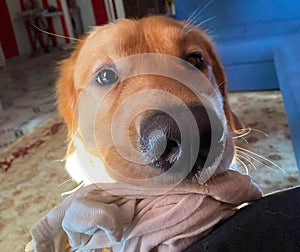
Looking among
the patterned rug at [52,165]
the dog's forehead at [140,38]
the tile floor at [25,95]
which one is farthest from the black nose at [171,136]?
the tile floor at [25,95]

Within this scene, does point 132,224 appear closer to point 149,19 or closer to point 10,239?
point 149,19

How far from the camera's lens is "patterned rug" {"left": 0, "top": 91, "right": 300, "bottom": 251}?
1.81m

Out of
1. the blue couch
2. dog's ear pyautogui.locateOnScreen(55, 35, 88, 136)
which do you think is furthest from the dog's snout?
A: the blue couch

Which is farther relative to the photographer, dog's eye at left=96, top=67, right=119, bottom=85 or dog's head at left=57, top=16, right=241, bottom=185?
dog's eye at left=96, top=67, right=119, bottom=85

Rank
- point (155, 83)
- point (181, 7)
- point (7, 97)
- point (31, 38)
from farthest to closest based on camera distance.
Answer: point (31, 38) < point (7, 97) < point (181, 7) < point (155, 83)

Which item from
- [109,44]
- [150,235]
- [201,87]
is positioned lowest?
[150,235]

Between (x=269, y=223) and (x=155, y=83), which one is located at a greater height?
(x=155, y=83)

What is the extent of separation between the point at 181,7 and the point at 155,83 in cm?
311

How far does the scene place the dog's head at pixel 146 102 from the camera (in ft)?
1.97

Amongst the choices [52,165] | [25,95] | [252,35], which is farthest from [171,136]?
[25,95]

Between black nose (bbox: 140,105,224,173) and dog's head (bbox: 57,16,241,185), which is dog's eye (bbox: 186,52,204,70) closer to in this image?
dog's head (bbox: 57,16,241,185)

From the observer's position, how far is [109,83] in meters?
0.97

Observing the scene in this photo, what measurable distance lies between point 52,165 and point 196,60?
154 cm

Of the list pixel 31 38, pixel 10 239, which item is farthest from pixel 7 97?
pixel 31 38
